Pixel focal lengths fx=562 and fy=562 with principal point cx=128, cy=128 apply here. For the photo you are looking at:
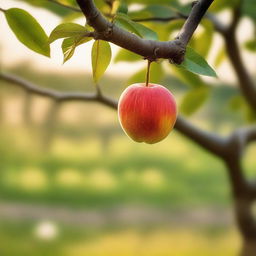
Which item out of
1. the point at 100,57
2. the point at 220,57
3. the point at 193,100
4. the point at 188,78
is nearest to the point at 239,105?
the point at 220,57

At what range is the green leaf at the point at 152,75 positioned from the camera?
27.2 inches

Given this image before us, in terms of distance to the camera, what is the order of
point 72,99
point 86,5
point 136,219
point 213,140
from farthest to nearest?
point 136,219 < point 213,140 < point 72,99 < point 86,5

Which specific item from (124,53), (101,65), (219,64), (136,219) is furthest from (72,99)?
(136,219)

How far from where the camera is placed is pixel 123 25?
1.31ft

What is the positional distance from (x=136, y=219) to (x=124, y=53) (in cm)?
139

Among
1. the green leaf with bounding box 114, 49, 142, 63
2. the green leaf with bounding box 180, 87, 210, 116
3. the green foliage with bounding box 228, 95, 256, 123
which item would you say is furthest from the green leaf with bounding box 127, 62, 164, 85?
the green foliage with bounding box 228, 95, 256, 123

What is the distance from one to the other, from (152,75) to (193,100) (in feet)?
0.58

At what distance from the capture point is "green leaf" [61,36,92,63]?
0.38m

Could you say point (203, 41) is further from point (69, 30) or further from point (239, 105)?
point (69, 30)

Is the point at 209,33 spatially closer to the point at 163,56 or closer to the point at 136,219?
the point at 163,56

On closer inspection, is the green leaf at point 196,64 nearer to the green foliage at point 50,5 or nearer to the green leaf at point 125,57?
the green foliage at point 50,5

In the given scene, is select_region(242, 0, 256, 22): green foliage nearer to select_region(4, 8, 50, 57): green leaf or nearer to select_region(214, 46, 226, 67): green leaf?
select_region(214, 46, 226, 67): green leaf

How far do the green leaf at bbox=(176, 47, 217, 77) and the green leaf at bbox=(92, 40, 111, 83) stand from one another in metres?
0.06

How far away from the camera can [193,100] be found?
0.87m
